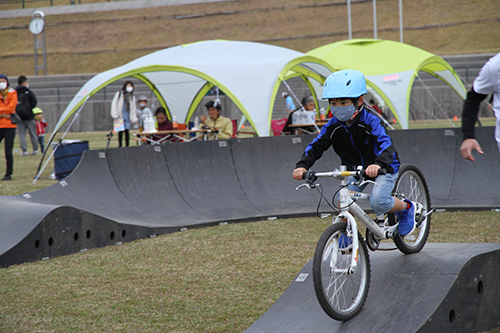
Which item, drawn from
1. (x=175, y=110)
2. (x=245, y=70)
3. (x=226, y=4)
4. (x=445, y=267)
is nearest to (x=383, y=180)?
(x=445, y=267)

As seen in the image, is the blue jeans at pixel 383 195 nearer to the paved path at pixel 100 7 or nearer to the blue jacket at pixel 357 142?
the blue jacket at pixel 357 142

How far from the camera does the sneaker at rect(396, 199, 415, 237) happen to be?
482 cm

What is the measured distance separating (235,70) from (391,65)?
22.2ft

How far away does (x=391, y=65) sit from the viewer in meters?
18.9

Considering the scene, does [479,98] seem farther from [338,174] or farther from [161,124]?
[161,124]

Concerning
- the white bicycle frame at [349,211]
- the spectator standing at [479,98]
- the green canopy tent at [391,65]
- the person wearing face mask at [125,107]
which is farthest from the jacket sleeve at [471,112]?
the person wearing face mask at [125,107]

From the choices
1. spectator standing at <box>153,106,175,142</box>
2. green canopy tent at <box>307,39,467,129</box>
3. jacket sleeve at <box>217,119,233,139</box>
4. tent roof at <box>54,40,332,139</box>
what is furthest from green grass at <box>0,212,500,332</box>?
green canopy tent at <box>307,39,467,129</box>

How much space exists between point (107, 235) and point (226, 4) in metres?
59.1

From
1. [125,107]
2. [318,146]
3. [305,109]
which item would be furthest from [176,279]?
[125,107]

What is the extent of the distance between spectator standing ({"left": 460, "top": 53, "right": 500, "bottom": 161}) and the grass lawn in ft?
7.12

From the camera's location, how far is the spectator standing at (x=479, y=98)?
12.9 feet

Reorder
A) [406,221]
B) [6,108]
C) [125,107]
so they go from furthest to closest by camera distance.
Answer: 1. [125,107]
2. [6,108]
3. [406,221]

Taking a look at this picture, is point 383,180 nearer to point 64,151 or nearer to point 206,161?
point 206,161

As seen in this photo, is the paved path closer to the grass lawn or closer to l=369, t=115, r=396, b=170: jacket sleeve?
the grass lawn
